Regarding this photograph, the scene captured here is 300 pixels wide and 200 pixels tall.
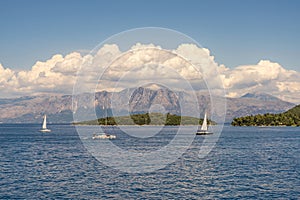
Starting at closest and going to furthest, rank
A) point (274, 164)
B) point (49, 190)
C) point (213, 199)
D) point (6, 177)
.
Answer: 1. point (213, 199)
2. point (49, 190)
3. point (6, 177)
4. point (274, 164)

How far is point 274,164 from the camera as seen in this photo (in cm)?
10981

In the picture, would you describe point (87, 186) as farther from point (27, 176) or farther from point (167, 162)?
point (167, 162)

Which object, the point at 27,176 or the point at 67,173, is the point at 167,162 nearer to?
the point at 67,173

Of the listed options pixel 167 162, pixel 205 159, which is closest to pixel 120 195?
pixel 167 162

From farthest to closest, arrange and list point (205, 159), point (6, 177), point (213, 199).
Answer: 1. point (205, 159)
2. point (6, 177)
3. point (213, 199)

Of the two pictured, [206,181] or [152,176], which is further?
[152,176]

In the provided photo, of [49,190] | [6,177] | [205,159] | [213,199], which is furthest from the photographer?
[205,159]

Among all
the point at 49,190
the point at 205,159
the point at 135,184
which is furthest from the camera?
the point at 205,159

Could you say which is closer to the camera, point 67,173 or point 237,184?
point 237,184

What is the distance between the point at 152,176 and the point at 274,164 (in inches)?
1615

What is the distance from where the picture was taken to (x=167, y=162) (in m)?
113

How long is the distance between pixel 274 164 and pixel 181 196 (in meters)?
51.5

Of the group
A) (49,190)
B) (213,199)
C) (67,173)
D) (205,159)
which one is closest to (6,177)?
(67,173)

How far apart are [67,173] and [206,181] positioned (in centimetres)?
3291
